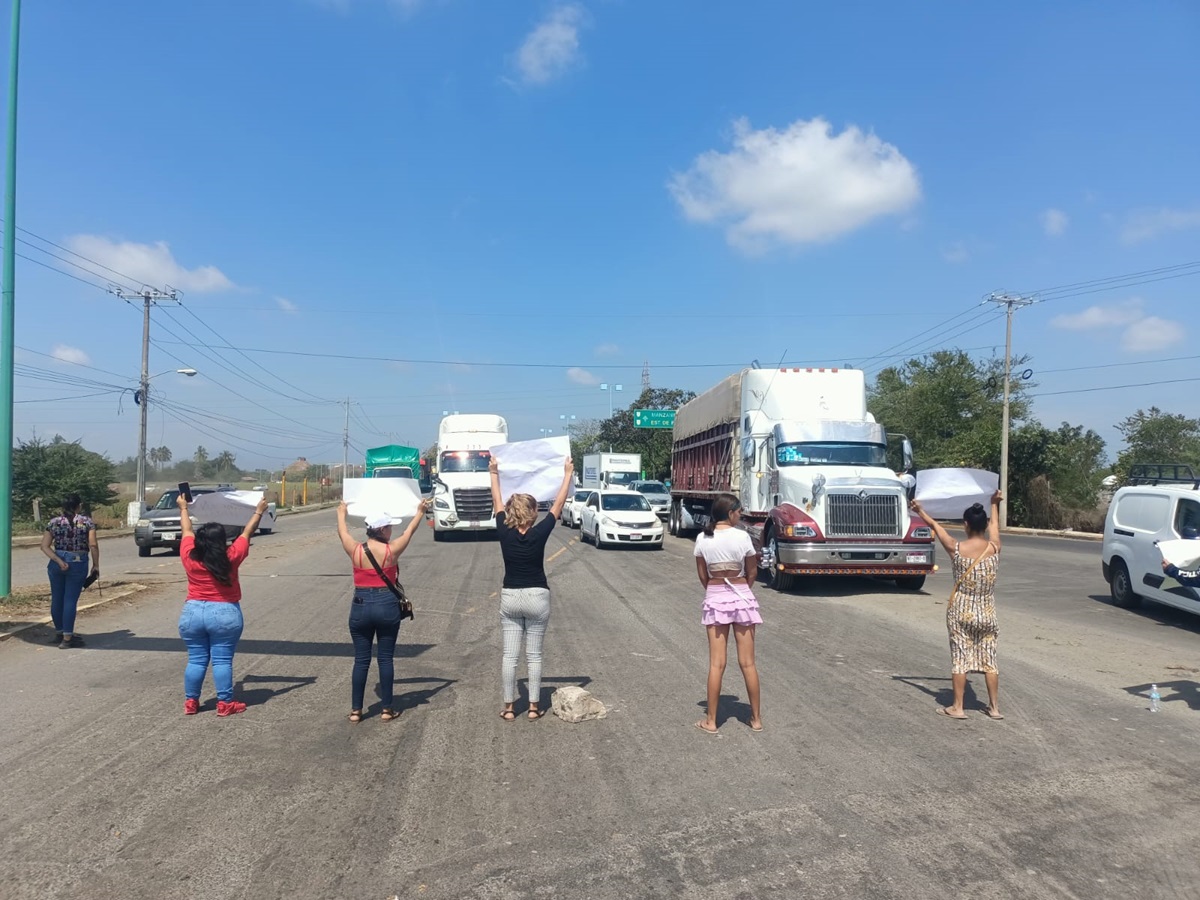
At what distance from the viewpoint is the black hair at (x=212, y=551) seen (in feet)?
21.1

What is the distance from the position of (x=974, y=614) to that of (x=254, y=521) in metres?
5.65

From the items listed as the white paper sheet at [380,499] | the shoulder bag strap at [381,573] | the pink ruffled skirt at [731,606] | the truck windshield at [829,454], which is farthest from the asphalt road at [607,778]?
the truck windshield at [829,454]

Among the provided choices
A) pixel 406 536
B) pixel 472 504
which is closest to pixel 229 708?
pixel 406 536

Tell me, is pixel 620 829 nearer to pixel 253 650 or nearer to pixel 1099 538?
pixel 253 650

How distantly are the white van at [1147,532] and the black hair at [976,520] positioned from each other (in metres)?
6.24

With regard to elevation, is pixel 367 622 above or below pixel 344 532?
below

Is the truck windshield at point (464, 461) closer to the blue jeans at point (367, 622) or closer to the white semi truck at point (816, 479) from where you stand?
the white semi truck at point (816, 479)

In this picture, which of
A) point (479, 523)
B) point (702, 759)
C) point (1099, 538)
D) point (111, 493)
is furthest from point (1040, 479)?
point (111, 493)

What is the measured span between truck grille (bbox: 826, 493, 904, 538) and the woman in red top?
10137 millimetres

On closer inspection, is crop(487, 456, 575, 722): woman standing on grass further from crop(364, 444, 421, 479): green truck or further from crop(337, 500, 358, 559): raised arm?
crop(364, 444, 421, 479): green truck

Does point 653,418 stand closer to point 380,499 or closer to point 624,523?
point 624,523

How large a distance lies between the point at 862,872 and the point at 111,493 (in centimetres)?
4677

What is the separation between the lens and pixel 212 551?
6449mm

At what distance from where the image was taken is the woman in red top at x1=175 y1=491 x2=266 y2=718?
6469mm
